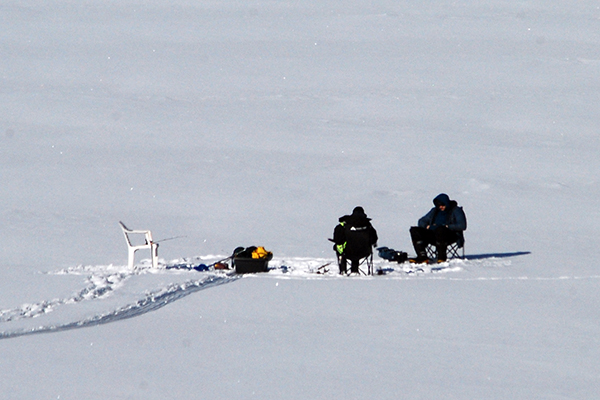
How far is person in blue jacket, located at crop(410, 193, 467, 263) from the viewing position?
9.40 meters

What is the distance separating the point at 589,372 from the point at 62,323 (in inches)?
136

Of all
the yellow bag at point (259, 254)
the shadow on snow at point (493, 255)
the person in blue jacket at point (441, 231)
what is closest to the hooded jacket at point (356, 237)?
the yellow bag at point (259, 254)

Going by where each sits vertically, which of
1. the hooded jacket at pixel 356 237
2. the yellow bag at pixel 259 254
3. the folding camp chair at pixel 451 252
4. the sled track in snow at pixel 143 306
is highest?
the hooded jacket at pixel 356 237

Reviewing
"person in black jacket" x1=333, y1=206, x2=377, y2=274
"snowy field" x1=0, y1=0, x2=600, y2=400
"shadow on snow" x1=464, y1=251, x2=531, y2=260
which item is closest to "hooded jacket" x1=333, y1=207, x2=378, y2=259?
"person in black jacket" x1=333, y1=206, x2=377, y2=274

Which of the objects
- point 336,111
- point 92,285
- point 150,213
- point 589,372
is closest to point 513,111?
point 336,111

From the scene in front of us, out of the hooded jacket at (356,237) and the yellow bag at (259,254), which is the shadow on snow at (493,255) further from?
the yellow bag at (259,254)

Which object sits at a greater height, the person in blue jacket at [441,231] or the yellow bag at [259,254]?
the person in blue jacket at [441,231]

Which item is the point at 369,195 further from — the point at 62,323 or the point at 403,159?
the point at 62,323

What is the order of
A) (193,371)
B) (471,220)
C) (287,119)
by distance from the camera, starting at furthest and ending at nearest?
(287,119), (471,220), (193,371)

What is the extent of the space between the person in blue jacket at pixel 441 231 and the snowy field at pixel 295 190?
1.10 ft

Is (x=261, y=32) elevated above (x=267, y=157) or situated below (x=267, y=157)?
above

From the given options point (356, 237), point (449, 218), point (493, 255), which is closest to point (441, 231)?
point (449, 218)

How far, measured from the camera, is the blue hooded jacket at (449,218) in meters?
9.46

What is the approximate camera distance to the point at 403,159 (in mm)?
15344
